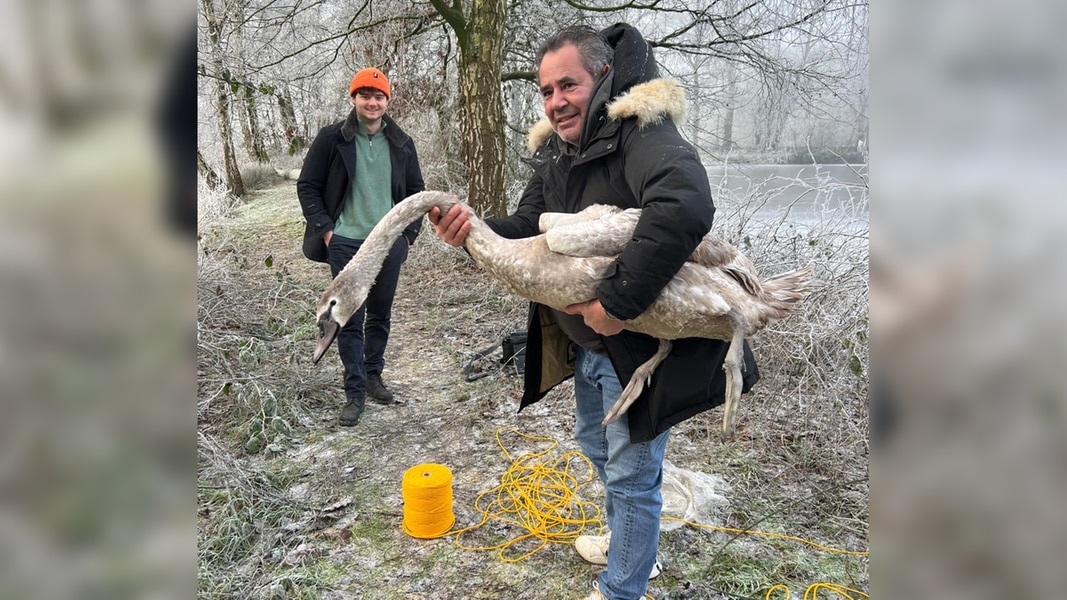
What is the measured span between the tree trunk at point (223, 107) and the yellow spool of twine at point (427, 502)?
437 cm

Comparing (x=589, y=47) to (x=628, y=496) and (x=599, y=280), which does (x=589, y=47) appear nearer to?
(x=599, y=280)

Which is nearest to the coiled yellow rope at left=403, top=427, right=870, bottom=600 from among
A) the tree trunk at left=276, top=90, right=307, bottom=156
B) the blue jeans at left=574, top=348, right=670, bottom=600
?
the blue jeans at left=574, top=348, right=670, bottom=600

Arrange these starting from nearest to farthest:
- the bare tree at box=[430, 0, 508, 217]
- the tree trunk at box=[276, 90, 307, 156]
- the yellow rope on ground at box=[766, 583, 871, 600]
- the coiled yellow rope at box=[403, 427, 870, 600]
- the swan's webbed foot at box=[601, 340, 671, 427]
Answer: the swan's webbed foot at box=[601, 340, 671, 427], the yellow rope on ground at box=[766, 583, 871, 600], the coiled yellow rope at box=[403, 427, 870, 600], the bare tree at box=[430, 0, 508, 217], the tree trunk at box=[276, 90, 307, 156]

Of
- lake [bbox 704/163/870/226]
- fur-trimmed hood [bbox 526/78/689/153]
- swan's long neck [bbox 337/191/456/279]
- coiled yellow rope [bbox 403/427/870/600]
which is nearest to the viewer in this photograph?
fur-trimmed hood [bbox 526/78/689/153]

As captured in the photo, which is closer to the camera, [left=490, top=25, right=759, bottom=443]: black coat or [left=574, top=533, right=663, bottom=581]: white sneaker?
[left=490, top=25, right=759, bottom=443]: black coat

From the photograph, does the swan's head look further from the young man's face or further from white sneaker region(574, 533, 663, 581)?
the young man's face

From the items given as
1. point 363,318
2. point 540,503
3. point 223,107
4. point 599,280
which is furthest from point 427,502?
point 223,107

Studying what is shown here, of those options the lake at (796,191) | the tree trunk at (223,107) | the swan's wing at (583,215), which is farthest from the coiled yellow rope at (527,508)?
the tree trunk at (223,107)

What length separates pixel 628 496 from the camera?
2.34 m

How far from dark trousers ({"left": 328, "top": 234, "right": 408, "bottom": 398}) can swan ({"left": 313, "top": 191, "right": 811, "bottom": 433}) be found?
183 centimetres

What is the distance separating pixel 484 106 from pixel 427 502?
17.7ft

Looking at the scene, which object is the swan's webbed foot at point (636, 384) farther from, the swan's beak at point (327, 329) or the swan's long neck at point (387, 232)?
the swan's beak at point (327, 329)

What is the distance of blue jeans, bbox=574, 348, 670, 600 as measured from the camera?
7.62 feet
